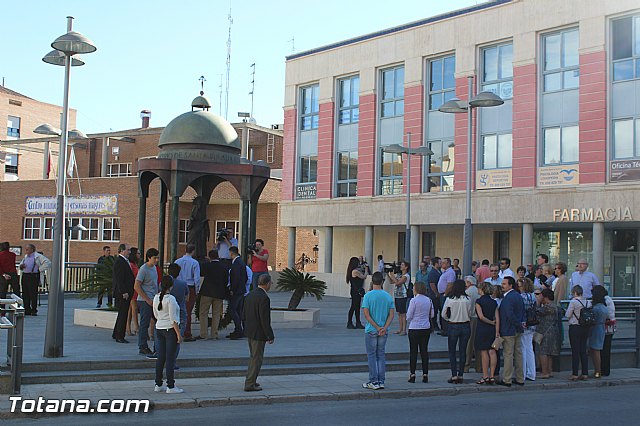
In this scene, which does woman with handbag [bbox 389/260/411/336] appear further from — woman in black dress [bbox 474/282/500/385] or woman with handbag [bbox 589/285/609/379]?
woman in black dress [bbox 474/282/500/385]

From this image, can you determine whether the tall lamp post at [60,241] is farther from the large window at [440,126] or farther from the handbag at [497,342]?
the large window at [440,126]

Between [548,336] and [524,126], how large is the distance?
17.8 meters

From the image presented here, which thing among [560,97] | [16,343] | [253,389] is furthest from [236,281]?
[560,97]

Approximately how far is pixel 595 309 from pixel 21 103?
65367mm

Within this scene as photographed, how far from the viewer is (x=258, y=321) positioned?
1095 centimetres

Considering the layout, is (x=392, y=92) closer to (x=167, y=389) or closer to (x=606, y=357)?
(x=606, y=357)

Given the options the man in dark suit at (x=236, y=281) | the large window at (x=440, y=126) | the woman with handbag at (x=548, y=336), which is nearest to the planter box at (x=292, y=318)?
the man in dark suit at (x=236, y=281)

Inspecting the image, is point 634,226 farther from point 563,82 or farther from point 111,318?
point 111,318

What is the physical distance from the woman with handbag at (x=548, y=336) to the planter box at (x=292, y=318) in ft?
20.4

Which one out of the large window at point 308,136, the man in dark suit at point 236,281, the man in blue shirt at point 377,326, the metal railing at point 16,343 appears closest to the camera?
the metal railing at point 16,343

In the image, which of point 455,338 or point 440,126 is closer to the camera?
point 455,338

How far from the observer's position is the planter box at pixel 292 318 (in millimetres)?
18422

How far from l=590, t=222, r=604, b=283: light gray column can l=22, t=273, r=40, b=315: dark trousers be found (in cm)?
1939

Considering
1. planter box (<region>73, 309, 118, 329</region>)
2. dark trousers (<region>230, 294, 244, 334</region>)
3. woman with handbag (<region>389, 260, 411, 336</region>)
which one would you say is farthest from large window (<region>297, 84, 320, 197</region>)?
dark trousers (<region>230, 294, 244, 334</region>)
